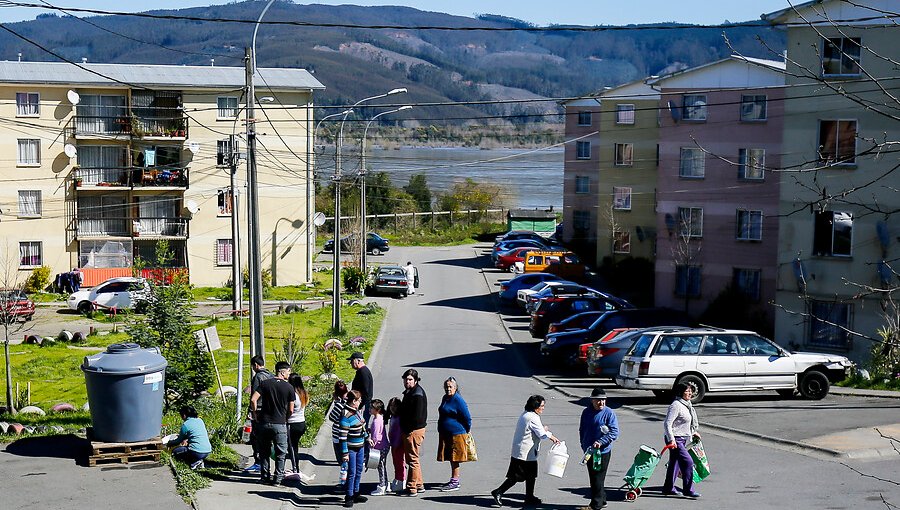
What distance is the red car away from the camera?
200 ft

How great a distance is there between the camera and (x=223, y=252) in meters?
55.4

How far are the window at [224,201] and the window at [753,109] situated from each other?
26418mm

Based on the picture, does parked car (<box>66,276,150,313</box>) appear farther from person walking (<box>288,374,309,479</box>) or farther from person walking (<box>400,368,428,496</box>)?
person walking (<box>400,368,428,496</box>)

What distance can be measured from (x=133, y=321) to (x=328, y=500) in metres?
7.91

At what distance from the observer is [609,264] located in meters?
59.0

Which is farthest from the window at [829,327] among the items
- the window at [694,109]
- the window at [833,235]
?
the window at [694,109]

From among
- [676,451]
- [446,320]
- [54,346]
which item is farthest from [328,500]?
[446,320]

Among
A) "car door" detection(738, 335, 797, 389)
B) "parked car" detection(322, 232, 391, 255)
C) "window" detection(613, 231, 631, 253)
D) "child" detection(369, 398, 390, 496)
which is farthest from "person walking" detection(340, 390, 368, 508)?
"parked car" detection(322, 232, 391, 255)

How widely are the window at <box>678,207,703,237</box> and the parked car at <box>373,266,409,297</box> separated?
47.5ft

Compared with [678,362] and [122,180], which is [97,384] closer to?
[678,362]

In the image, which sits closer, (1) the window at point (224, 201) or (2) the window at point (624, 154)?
(1) the window at point (224, 201)

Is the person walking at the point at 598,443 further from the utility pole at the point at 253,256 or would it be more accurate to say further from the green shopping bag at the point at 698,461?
the utility pole at the point at 253,256

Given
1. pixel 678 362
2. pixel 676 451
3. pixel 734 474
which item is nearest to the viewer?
pixel 676 451

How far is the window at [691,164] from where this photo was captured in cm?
4222
